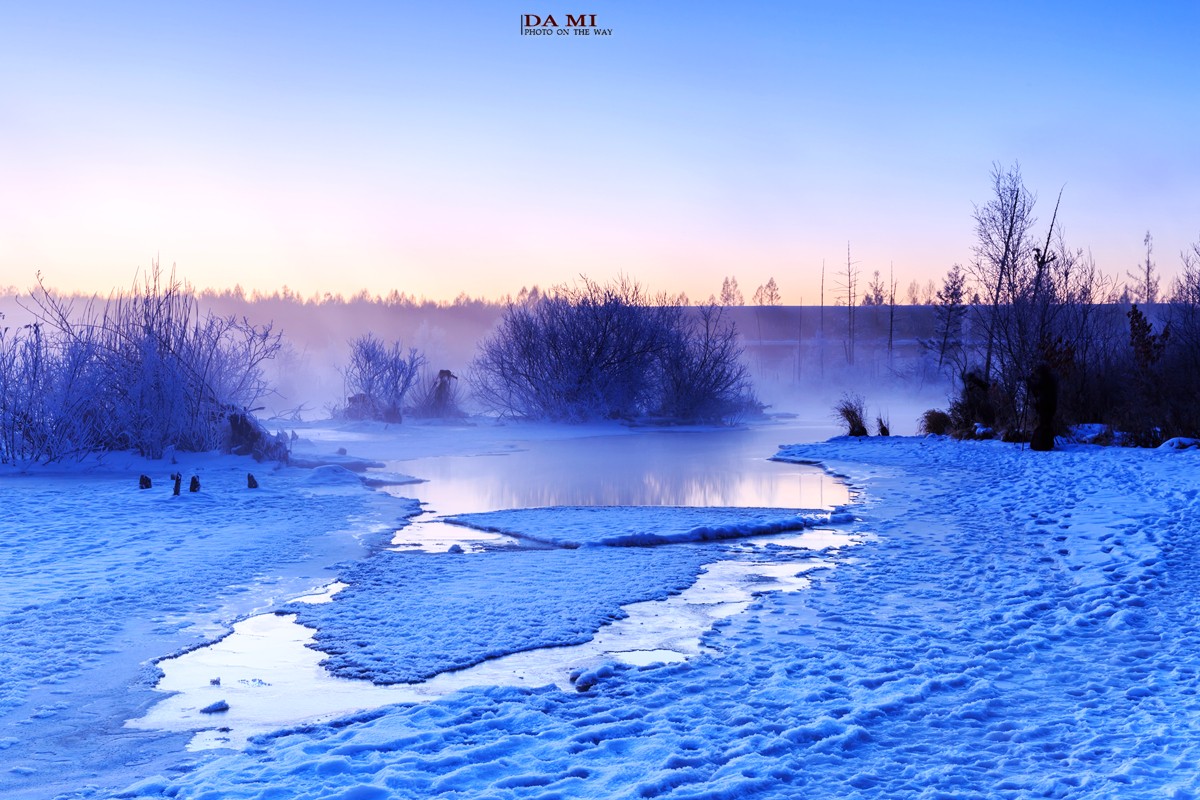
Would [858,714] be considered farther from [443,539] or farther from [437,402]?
[437,402]

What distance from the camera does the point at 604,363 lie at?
35.8 meters

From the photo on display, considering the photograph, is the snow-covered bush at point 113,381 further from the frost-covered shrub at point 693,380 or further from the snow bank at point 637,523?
the frost-covered shrub at point 693,380

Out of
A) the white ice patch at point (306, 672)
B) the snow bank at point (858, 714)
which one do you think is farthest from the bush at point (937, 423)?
the white ice patch at point (306, 672)

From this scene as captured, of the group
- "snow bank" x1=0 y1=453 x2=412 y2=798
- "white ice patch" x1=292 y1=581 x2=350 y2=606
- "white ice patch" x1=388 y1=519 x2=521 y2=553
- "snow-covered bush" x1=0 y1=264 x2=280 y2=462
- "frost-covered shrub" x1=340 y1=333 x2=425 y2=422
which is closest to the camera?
"snow bank" x1=0 y1=453 x2=412 y2=798

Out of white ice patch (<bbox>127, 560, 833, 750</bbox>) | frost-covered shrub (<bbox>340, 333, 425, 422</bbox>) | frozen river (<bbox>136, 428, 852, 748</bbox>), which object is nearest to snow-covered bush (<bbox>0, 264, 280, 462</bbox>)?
frozen river (<bbox>136, 428, 852, 748</bbox>)

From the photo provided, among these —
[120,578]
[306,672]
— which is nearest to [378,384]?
[120,578]

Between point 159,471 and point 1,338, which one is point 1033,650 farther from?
point 1,338

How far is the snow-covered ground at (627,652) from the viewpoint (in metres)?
3.95

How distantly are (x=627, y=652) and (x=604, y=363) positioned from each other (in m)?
30.0

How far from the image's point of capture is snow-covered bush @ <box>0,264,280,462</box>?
51.0 ft

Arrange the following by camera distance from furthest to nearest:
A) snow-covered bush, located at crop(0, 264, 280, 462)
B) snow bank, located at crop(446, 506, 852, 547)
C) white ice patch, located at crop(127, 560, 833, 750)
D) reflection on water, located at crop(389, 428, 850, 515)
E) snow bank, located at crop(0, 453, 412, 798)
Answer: snow-covered bush, located at crop(0, 264, 280, 462)
reflection on water, located at crop(389, 428, 850, 515)
snow bank, located at crop(446, 506, 852, 547)
white ice patch, located at crop(127, 560, 833, 750)
snow bank, located at crop(0, 453, 412, 798)

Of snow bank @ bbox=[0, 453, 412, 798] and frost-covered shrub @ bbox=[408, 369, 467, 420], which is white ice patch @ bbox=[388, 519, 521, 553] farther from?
frost-covered shrub @ bbox=[408, 369, 467, 420]

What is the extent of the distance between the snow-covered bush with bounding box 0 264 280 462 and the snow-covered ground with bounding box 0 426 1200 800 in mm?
4344

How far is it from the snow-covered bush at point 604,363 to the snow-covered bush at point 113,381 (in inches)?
719
